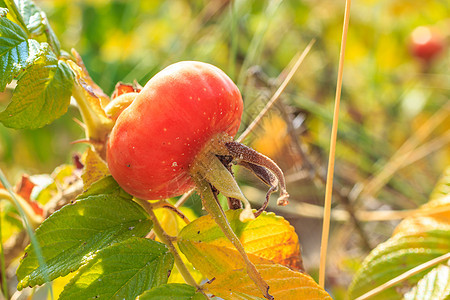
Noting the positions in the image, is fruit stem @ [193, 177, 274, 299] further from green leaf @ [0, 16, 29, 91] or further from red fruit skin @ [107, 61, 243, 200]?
green leaf @ [0, 16, 29, 91]

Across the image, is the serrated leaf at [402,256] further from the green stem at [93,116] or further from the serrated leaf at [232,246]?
the green stem at [93,116]

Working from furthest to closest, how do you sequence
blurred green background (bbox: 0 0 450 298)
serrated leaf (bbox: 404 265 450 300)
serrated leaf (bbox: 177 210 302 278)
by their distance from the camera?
1. blurred green background (bbox: 0 0 450 298)
2. serrated leaf (bbox: 404 265 450 300)
3. serrated leaf (bbox: 177 210 302 278)

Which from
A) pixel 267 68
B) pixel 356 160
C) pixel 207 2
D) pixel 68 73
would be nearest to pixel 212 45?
pixel 267 68

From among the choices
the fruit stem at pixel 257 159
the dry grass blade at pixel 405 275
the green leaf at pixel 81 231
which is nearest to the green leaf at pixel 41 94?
the green leaf at pixel 81 231

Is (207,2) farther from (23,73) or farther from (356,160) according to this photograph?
(23,73)

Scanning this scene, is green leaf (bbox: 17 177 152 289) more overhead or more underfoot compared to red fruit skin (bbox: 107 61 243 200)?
more underfoot

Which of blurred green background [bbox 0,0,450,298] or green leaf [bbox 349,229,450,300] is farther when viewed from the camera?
blurred green background [bbox 0,0,450,298]

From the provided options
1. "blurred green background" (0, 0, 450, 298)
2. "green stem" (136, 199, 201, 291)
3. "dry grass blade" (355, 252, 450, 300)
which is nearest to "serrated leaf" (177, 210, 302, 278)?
"green stem" (136, 199, 201, 291)
